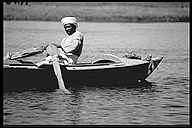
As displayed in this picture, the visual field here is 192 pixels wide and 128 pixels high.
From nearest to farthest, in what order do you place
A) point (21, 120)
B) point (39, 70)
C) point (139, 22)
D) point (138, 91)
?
point (21, 120) < point (39, 70) < point (138, 91) < point (139, 22)

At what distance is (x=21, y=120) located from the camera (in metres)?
8.79

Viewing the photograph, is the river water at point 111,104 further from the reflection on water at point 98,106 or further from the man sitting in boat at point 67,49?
the man sitting in boat at point 67,49

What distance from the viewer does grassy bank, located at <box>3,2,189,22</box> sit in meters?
31.5

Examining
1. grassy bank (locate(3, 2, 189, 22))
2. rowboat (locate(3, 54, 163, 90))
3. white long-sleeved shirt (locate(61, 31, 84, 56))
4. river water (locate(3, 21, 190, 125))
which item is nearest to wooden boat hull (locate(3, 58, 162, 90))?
rowboat (locate(3, 54, 163, 90))

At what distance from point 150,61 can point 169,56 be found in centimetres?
603

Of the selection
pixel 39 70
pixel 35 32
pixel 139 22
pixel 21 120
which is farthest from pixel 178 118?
pixel 139 22

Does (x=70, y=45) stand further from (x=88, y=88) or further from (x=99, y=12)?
(x=99, y=12)

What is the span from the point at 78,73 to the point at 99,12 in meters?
21.3

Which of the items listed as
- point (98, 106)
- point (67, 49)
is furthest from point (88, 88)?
point (98, 106)

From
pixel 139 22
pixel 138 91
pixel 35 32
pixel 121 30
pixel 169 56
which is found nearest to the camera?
pixel 138 91

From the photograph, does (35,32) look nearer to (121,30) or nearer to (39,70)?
(121,30)

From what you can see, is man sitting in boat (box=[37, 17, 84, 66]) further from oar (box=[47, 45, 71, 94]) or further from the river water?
the river water

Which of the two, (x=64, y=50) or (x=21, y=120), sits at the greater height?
(x=64, y=50)

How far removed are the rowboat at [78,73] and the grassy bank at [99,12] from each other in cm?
1945
